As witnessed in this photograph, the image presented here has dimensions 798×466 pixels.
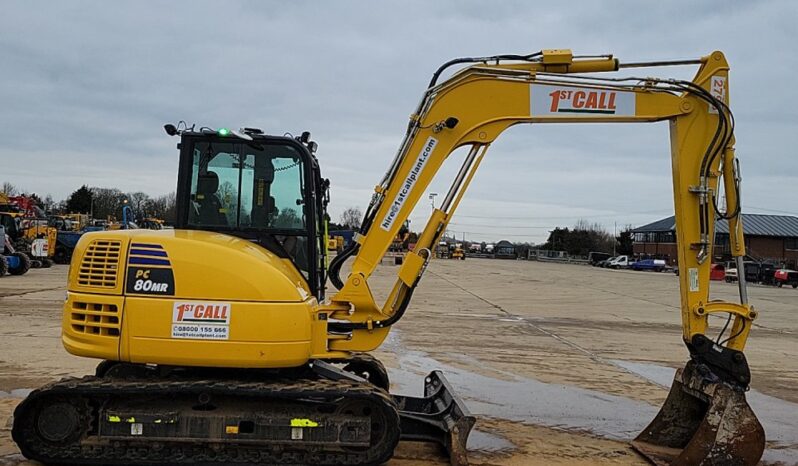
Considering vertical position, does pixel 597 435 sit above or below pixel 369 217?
below

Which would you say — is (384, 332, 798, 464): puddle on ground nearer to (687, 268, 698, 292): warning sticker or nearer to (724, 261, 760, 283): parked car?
(687, 268, 698, 292): warning sticker

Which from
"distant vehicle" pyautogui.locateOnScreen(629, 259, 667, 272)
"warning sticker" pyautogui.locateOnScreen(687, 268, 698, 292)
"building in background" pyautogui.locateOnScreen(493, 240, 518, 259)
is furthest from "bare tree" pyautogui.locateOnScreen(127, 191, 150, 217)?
"building in background" pyautogui.locateOnScreen(493, 240, 518, 259)

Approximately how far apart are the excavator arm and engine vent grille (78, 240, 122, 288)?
71.9 inches

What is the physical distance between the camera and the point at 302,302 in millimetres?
5305

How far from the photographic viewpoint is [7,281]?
23906 mm

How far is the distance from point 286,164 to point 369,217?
0.89 meters

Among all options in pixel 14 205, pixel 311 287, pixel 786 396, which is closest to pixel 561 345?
pixel 786 396

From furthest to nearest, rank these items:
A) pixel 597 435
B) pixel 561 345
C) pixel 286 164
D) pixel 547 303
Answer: pixel 547 303, pixel 561 345, pixel 597 435, pixel 286 164

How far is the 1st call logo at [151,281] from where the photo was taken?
5188 mm

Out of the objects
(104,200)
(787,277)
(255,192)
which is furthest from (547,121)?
(104,200)

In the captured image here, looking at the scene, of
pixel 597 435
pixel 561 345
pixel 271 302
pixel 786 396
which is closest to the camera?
pixel 271 302

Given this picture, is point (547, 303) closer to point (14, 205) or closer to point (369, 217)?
point (369, 217)

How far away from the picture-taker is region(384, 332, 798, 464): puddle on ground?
736cm

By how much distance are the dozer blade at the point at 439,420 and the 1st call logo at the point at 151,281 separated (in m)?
2.36
